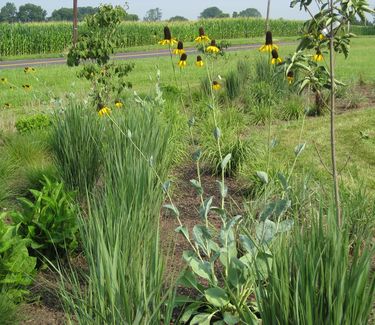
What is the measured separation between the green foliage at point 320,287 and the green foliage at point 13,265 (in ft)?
4.43

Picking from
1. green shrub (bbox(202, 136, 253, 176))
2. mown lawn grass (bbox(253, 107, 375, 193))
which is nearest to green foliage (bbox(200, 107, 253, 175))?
green shrub (bbox(202, 136, 253, 176))

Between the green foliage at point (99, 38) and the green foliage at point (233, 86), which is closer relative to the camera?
the green foliage at point (99, 38)

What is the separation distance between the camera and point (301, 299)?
205cm

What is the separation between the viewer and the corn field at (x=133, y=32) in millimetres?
28484

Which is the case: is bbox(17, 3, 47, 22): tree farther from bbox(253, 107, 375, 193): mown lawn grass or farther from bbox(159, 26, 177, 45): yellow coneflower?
bbox(159, 26, 177, 45): yellow coneflower

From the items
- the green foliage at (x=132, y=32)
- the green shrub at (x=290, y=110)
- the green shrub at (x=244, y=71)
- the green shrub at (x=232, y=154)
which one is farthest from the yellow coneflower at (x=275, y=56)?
the green foliage at (x=132, y=32)

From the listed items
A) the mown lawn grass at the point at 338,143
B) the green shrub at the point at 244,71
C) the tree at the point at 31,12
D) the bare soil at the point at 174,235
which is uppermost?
the tree at the point at 31,12

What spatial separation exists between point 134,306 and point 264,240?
686 millimetres

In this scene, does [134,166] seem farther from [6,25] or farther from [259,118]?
[6,25]

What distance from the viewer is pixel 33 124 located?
6.63m

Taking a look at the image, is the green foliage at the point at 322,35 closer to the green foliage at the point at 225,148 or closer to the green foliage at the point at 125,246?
the green foliage at the point at 125,246

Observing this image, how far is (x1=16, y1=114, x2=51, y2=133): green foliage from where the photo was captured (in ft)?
21.6

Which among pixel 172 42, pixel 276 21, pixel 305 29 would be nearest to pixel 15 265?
pixel 305 29

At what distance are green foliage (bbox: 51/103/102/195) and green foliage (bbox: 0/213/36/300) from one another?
50.0 inches
